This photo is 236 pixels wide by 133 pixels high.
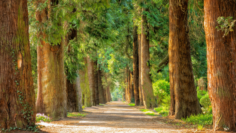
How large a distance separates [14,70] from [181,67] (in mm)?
7792

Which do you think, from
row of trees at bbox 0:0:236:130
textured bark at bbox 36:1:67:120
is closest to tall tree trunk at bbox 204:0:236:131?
row of trees at bbox 0:0:236:130

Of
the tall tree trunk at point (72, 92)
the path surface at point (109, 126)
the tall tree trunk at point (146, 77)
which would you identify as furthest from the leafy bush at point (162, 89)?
the path surface at point (109, 126)

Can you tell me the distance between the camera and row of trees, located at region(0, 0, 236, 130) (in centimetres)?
751

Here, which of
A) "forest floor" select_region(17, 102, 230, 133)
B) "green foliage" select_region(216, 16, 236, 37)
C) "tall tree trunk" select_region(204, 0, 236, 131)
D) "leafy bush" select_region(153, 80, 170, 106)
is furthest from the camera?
"leafy bush" select_region(153, 80, 170, 106)

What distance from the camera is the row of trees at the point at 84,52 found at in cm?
751

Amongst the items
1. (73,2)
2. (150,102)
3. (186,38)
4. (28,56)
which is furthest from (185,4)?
(150,102)

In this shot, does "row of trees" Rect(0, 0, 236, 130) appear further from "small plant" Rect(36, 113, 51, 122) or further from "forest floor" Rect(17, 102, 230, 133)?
"forest floor" Rect(17, 102, 230, 133)

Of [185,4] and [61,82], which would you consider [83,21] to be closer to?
[61,82]

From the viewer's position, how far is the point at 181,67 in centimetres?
1264

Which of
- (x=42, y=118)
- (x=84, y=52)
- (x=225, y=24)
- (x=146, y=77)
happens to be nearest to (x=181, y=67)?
(x=225, y=24)

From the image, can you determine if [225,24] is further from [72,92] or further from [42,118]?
[72,92]

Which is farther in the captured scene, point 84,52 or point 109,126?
point 84,52

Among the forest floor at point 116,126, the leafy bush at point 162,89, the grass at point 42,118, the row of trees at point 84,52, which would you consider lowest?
the forest floor at point 116,126

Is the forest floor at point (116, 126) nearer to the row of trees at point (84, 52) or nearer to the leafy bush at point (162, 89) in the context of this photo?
the row of trees at point (84, 52)
